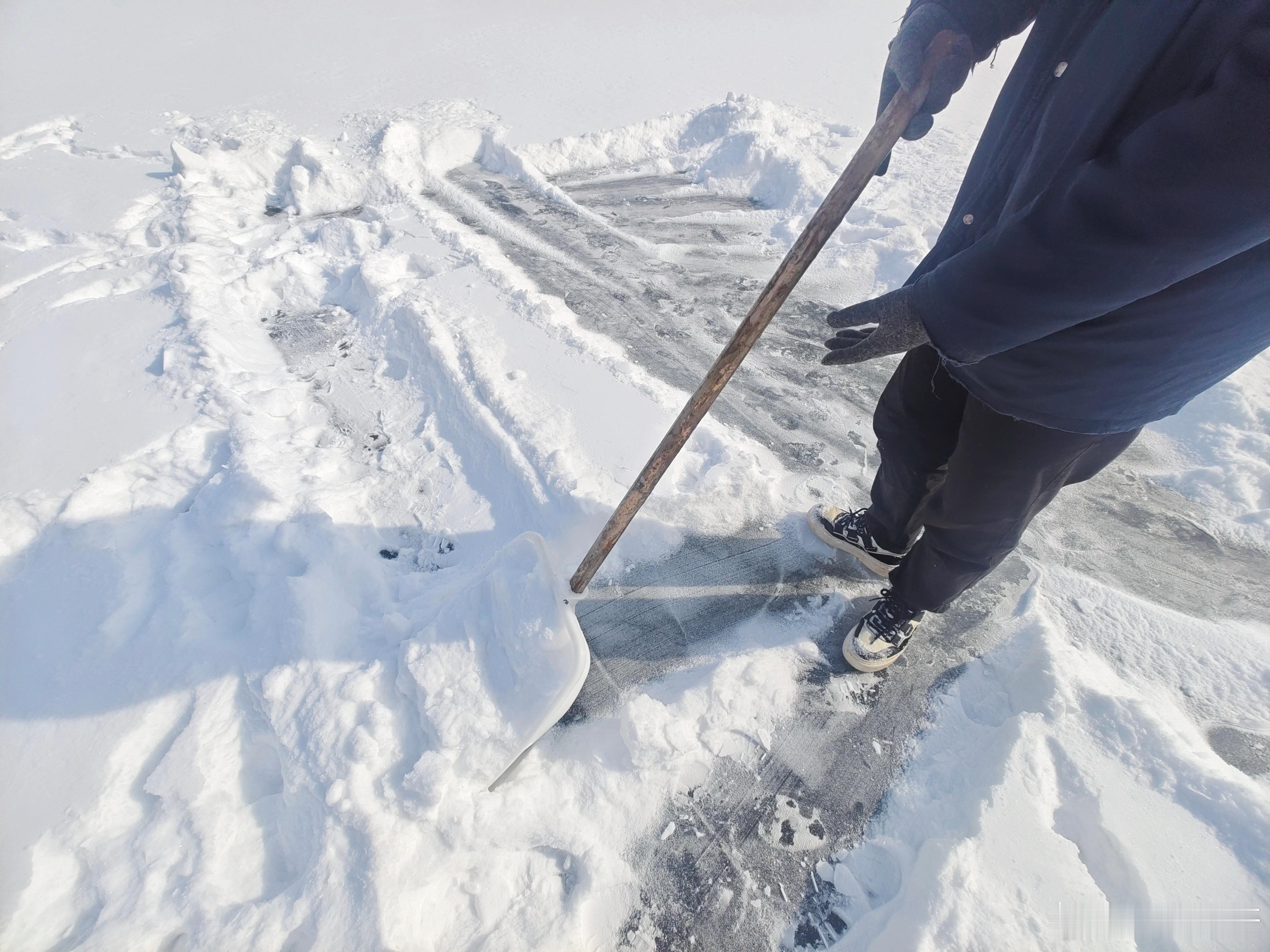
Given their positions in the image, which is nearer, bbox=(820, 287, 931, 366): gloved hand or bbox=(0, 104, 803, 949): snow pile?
bbox=(820, 287, 931, 366): gloved hand

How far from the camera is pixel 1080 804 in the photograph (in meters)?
1.47

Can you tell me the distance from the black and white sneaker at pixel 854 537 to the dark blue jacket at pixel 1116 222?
90 cm

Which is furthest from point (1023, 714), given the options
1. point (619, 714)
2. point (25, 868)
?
point (25, 868)

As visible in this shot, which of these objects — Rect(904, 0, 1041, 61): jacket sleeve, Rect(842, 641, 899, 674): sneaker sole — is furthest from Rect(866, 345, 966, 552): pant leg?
Rect(904, 0, 1041, 61): jacket sleeve

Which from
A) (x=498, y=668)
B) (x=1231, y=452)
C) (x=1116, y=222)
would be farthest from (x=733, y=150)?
(x=498, y=668)

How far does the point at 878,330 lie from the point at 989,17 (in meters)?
0.82

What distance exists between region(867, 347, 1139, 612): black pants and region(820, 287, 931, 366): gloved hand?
0.26m

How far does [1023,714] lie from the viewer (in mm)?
1665

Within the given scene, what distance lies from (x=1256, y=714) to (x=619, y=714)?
1.94 m

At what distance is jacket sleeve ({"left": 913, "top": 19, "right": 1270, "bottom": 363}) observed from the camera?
705 mm

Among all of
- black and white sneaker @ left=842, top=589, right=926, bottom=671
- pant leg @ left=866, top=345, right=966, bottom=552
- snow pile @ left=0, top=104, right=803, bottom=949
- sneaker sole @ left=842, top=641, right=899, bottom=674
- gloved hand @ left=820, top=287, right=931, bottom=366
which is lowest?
snow pile @ left=0, top=104, right=803, bottom=949

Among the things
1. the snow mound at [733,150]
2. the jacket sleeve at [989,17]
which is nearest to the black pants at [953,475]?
the jacket sleeve at [989,17]

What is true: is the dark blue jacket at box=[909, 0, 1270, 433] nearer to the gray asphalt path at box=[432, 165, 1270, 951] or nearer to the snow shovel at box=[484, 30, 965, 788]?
the snow shovel at box=[484, 30, 965, 788]

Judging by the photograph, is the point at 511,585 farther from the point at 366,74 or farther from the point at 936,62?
the point at 366,74
